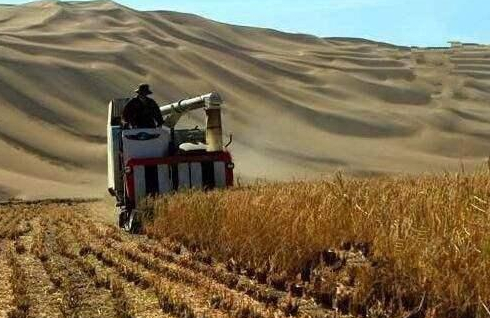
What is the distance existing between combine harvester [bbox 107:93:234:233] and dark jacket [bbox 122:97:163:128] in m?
0.25

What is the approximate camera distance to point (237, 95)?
257ft

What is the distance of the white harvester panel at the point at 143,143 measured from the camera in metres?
15.1

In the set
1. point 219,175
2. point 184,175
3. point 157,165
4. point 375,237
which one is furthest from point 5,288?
point 219,175

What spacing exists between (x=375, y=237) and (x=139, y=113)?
9.32 meters

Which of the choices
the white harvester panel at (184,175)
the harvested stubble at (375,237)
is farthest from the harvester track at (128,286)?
the white harvester panel at (184,175)

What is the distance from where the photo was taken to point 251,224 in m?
8.84

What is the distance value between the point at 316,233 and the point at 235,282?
0.88 metres

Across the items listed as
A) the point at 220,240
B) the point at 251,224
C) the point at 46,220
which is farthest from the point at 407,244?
the point at 46,220

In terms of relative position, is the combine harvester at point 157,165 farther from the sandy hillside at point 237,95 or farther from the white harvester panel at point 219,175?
the sandy hillside at point 237,95

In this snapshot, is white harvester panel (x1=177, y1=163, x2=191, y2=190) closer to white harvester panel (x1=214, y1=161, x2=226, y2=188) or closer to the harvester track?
white harvester panel (x1=214, y1=161, x2=226, y2=188)

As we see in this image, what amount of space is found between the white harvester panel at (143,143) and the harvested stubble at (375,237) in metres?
4.00

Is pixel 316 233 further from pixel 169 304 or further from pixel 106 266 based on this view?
pixel 106 266

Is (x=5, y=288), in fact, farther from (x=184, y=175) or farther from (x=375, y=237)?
(x=184, y=175)

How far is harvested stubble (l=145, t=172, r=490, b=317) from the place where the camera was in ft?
18.6
